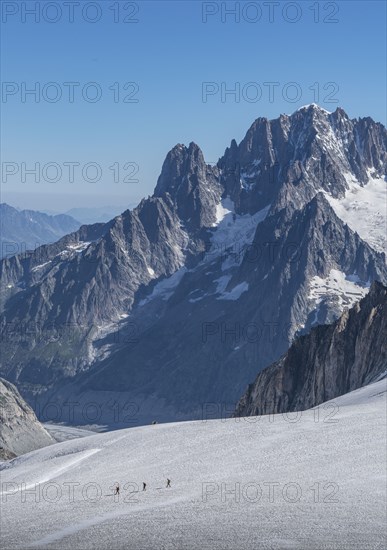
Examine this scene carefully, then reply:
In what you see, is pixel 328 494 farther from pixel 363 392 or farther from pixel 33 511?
pixel 363 392

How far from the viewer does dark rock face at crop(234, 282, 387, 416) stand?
157163 millimetres

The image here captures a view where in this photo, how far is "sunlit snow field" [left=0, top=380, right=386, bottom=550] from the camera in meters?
54.4

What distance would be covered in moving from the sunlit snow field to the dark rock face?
55770mm

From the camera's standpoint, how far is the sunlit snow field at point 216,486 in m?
54.4

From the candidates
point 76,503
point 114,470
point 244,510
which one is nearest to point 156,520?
point 244,510

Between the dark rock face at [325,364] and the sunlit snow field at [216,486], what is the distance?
55.8 m

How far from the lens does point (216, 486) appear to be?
6888 centimetres

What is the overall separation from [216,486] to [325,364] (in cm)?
9735

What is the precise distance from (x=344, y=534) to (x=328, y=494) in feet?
31.1

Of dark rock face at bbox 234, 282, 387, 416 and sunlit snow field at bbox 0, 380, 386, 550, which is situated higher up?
dark rock face at bbox 234, 282, 387, 416

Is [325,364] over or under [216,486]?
over

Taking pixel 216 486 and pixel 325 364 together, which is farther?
pixel 325 364

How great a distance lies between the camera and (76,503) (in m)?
66.8

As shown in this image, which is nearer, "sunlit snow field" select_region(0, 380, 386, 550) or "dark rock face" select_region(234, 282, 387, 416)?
"sunlit snow field" select_region(0, 380, 386, 550)
